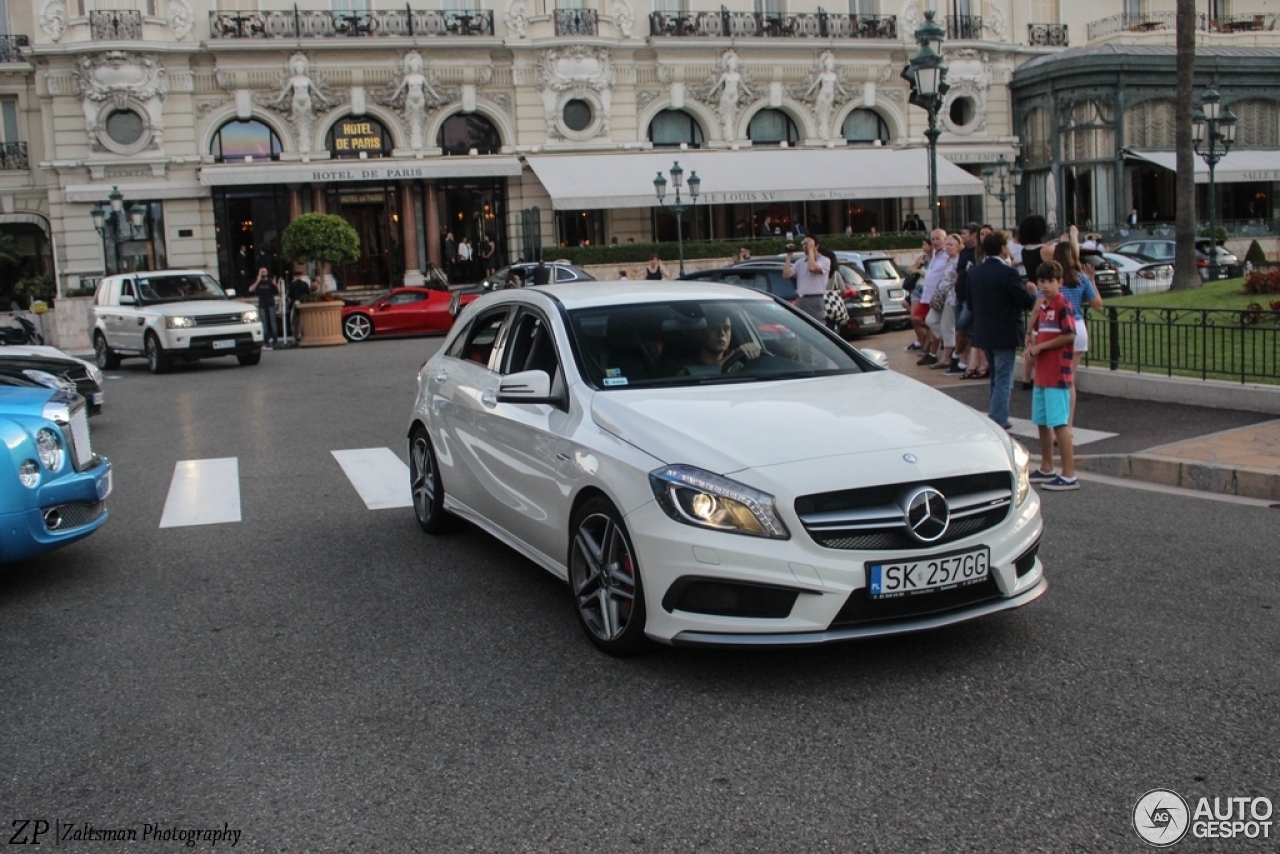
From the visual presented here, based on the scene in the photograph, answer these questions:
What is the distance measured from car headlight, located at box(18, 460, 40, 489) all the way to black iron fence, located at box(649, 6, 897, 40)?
38.4 meters

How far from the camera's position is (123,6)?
38.9 metres

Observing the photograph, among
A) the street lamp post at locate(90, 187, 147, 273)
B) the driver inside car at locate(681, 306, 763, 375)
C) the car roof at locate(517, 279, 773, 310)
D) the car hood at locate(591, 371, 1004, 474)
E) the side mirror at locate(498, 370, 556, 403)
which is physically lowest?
the car hood at locate(591, 371, 1004, 474)

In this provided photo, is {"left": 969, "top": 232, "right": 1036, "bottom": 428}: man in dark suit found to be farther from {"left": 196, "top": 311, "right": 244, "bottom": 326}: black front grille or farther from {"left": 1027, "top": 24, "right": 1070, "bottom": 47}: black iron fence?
{"left": 1027, "top": 24, "right": 1070, "bottom": 47}: black iron fence

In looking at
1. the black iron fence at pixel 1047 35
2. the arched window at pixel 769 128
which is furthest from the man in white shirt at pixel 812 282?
the black iron fence at pixel 1047 35

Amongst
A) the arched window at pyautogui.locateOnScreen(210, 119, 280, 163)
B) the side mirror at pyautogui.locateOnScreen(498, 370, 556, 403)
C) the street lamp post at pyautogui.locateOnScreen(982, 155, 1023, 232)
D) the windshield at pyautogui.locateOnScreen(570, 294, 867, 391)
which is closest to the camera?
the side mirror at pyautogui.locateOnScreen(498, 370, 556, 403)

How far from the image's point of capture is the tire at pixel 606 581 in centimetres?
522

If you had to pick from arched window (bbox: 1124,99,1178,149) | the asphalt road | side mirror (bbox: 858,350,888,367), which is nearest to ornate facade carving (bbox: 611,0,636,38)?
arched window (bbox: 1124,99,1178,149)

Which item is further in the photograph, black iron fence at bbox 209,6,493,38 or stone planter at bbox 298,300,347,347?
black iron fence at bbox 209,6,493,38

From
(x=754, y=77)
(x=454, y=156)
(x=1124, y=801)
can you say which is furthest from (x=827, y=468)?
(x=754, y=77)

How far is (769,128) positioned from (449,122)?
36.7 feet

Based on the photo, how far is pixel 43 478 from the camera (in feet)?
22.0

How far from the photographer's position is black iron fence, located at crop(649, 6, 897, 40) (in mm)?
42781

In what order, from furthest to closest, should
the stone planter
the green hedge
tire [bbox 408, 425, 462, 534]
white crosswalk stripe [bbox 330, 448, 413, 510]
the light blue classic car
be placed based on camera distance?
1. the green hedge
2. the stone planter
3. white crosswalk stripe [bbox 330, 448, 413, 510]
4. tire [bbox 408, 425, 462, 534]
5. the light blue classic car

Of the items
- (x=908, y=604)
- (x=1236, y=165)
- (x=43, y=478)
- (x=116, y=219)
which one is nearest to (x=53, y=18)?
(x=116, y=219)
